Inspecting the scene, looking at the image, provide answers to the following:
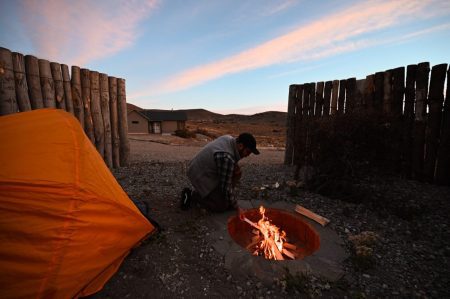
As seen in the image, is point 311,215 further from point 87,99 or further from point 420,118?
point 87,99

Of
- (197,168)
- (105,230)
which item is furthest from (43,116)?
(197,168)

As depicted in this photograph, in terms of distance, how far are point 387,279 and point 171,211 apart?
2.88 m

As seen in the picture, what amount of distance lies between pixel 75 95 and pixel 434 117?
725cm

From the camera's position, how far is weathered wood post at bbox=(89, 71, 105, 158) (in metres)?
6.11

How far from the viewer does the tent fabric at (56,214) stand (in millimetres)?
2066

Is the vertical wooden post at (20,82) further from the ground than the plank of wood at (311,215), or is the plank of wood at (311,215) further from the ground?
the vertical wooden post at (20,82)

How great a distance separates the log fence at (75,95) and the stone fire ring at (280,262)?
4281 millimetres

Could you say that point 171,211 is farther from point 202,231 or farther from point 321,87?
point 321,87

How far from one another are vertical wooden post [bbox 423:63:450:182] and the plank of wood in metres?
2.74

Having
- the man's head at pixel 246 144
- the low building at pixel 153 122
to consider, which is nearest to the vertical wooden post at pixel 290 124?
the man's head at pixel 246 144

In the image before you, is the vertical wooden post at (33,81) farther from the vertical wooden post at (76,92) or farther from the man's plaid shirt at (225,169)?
the man's plaid shirt at (225,169)

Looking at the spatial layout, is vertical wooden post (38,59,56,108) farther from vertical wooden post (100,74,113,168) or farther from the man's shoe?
the man's shoe

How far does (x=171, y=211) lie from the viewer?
13.3 ft

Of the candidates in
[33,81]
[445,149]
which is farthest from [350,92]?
[33,81]
